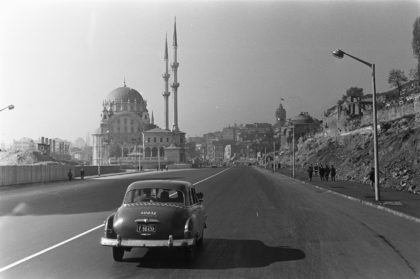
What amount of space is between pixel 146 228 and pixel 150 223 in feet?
0.37

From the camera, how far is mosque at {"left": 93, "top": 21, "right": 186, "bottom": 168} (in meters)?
167

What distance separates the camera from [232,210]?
63.0 feet

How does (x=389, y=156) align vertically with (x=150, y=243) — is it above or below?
above

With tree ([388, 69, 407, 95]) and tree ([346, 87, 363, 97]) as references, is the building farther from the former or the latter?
tree ([388, 69, 407, 95])

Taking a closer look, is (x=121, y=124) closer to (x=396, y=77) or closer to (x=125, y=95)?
(x=125, y=95)

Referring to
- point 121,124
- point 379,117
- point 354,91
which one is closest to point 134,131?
point 121,124

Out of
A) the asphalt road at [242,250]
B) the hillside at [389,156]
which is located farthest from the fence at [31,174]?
the hillside at [389,156]

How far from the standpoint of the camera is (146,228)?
8.73m

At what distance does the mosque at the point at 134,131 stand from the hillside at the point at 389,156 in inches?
4098

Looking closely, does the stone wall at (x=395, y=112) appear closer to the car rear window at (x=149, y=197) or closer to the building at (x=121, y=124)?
the car rear window at (x=149, y=197)

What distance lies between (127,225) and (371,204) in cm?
1498

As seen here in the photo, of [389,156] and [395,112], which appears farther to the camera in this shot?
[395,112]

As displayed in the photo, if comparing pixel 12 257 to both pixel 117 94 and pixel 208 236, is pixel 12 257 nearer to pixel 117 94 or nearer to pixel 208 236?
pixel 208 236

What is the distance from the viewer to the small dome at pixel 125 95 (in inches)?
7436
